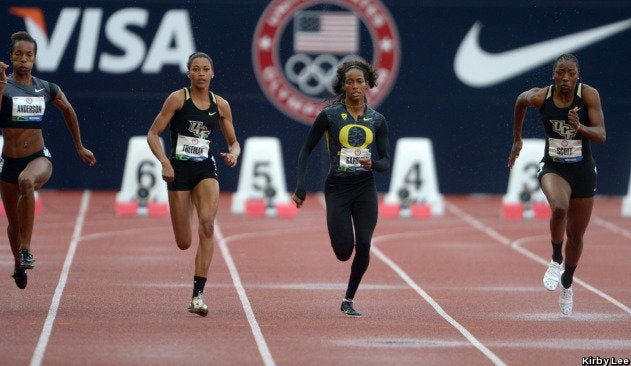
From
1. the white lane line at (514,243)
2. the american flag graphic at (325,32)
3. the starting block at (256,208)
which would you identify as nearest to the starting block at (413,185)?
the white lane line at (514,243)

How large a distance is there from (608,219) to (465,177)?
125 inches

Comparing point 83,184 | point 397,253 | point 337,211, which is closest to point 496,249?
point 397,253

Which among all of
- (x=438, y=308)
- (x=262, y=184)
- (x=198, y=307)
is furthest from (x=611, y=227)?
(x=198, y=307)

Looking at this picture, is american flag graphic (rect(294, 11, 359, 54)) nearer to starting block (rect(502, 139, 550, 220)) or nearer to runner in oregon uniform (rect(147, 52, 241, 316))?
starting block (rect(502, 139, 550, 220))

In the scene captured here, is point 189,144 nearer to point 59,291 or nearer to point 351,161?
point 351,161

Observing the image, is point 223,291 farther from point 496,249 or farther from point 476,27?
point 476,27

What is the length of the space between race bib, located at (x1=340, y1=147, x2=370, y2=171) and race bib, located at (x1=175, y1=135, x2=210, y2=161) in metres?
1.04

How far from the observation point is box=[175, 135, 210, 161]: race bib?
1084cm

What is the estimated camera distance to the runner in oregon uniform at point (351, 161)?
1089cm

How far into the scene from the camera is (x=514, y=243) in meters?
17.0

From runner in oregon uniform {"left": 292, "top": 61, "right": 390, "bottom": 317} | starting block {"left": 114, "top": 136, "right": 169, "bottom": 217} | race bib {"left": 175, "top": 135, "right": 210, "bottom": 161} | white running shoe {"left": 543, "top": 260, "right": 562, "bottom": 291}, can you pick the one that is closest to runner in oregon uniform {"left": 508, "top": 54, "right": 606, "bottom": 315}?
white running shoe {"left": 543, "top": 260, "right": 562, "bottom": 291}

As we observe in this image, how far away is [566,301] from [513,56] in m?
11.7

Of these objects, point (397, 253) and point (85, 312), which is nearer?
point (85, 312)

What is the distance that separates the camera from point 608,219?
20.0 metres
